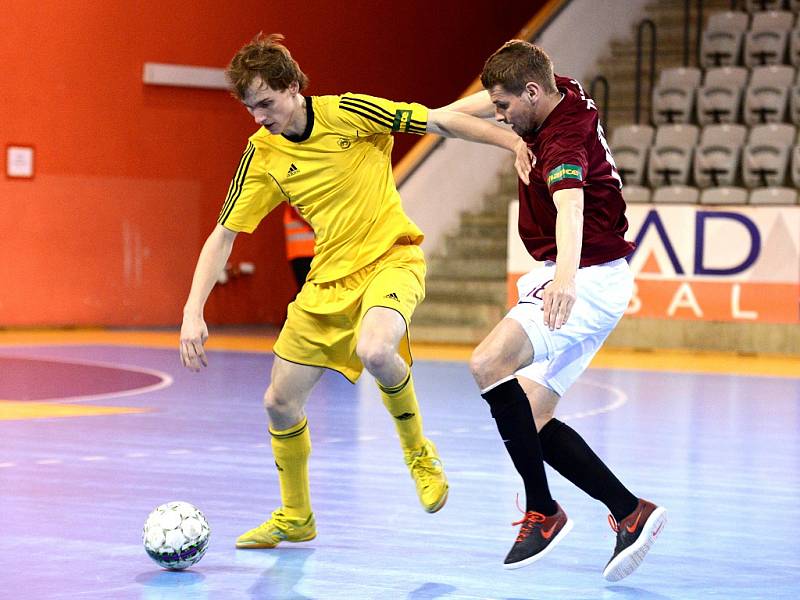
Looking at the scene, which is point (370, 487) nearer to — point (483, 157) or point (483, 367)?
Result: point (483, 367)

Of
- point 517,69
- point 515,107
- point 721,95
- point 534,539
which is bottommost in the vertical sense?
point 534,539

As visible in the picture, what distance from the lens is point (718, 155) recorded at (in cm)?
1435

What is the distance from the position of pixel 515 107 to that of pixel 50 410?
4996mm

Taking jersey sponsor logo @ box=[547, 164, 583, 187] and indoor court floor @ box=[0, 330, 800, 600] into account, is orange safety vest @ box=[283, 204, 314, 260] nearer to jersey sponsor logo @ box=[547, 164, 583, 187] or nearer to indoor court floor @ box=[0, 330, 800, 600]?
indoor court floor @ box=[0, 330, 800, 600]

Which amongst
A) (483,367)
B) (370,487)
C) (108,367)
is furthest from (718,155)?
(483,367)

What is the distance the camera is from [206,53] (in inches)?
631

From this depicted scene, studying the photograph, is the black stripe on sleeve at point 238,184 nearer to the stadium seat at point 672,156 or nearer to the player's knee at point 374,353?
the player's knee at point 374,353

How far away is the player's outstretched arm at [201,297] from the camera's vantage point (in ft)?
15.1

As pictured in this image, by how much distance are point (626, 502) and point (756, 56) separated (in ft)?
40.9

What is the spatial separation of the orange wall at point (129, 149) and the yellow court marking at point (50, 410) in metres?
6.21

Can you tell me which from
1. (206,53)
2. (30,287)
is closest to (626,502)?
(30,287)

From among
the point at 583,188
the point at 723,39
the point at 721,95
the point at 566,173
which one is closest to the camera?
the point at 566,173

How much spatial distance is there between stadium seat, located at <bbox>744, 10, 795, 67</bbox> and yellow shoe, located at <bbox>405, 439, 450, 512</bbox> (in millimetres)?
11971

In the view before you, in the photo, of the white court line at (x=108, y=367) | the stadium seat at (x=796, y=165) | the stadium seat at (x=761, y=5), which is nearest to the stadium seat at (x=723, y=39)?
the stadium seat at (x=761, y=5)
